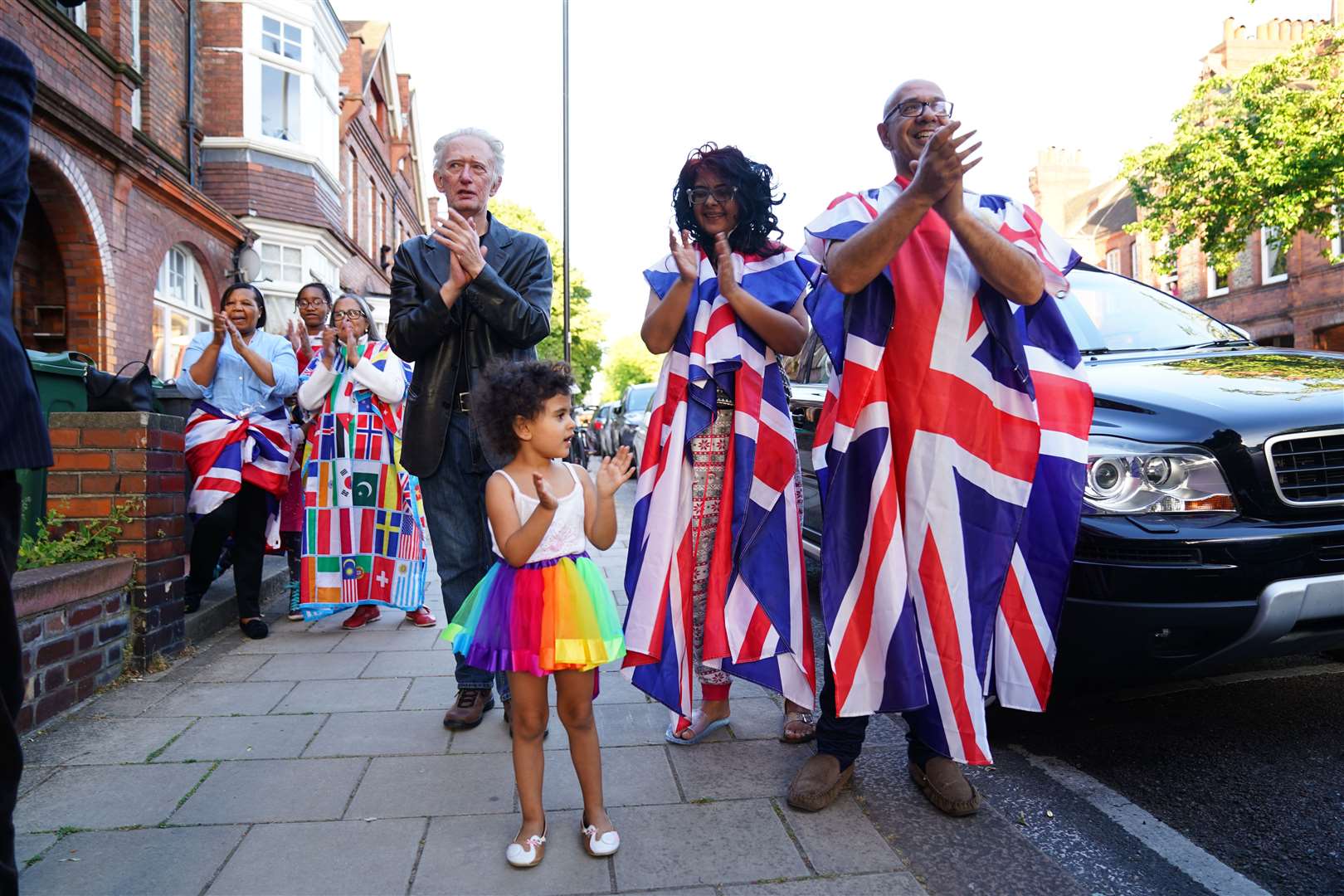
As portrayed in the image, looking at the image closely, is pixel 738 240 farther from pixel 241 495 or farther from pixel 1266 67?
Answer: pixel 1266 67

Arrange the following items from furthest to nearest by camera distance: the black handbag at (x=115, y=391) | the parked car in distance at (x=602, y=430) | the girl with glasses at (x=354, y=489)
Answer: the parked car in distance at (x=602, y=430)
the girl with glasses at (x=354, y=489)
the black handbag at (x=115, y=391)

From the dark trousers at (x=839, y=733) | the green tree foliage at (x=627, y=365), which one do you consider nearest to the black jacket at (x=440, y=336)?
the dark trousers at (x=839, y=733)

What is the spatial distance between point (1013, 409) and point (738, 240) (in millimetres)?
1123

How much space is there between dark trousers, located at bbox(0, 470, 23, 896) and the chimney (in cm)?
3947

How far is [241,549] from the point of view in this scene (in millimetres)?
4883

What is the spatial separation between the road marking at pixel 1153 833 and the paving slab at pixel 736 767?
2.80ft

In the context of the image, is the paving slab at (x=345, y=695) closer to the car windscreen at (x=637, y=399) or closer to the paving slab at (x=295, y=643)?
the paving slab at (x=295, y=643)

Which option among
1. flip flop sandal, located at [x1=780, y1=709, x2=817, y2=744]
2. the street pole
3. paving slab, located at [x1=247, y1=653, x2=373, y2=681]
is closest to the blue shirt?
paving slab, located at [x1=247, y1=653, x2=373, y2=681]

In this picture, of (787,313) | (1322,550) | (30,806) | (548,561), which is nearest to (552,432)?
(548,561)

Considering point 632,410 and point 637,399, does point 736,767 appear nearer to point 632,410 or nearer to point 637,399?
point 632,410

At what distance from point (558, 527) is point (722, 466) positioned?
858 millimetres

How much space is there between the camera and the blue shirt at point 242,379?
480cm

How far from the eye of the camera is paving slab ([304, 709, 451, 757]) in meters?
3.08

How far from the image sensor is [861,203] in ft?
8.80
